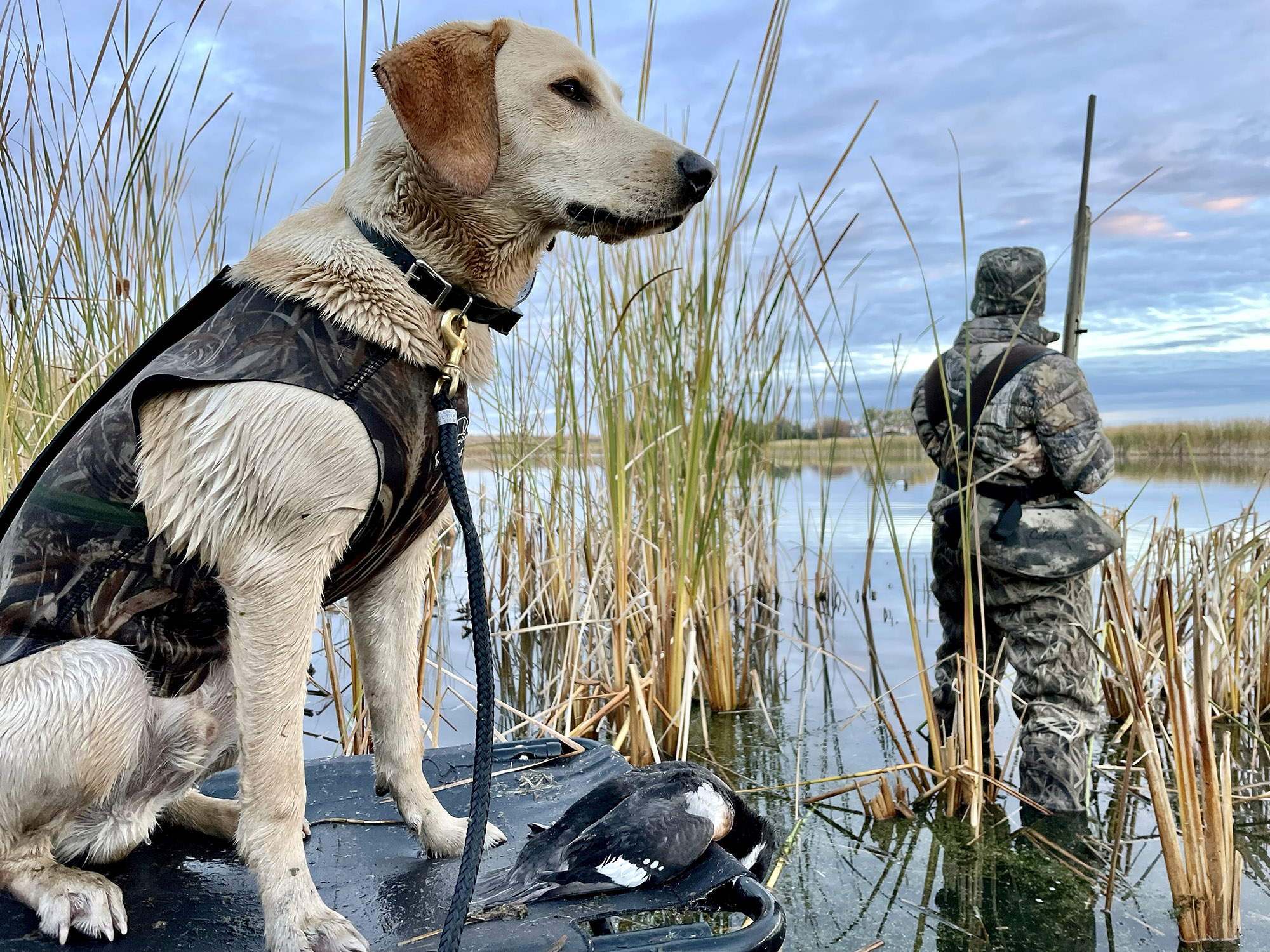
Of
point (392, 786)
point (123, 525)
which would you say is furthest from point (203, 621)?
point (392, 786)

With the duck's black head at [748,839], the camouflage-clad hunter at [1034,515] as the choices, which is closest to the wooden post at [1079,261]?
the camouflage-clad hunter at [1034,515]

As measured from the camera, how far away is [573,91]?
1.68m

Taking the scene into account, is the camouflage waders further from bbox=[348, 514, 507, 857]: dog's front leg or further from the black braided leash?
the black braided leash

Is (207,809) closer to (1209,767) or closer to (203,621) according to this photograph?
(203,621)

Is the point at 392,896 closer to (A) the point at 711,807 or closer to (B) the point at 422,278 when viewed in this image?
(A) the point at 711,807

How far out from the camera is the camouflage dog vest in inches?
59.6

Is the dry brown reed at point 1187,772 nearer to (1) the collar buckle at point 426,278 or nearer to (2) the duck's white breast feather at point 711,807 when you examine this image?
(2) the duck's white breast feather at point 711,807

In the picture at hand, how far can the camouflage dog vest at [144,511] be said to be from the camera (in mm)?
1514

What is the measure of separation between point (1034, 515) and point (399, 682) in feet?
11.4

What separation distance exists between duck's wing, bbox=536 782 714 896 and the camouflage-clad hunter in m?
2.84

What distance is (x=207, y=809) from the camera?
1.96 metres

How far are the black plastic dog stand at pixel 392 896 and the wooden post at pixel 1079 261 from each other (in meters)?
4.33

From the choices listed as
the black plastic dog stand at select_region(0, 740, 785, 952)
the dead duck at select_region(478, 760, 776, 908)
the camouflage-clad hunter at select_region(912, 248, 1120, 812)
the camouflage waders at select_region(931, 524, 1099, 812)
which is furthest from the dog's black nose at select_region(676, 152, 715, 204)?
the camouflage waders at select_region(931, 524, 1099, 812)

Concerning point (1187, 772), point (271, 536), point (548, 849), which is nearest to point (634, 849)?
point (548, 849)
